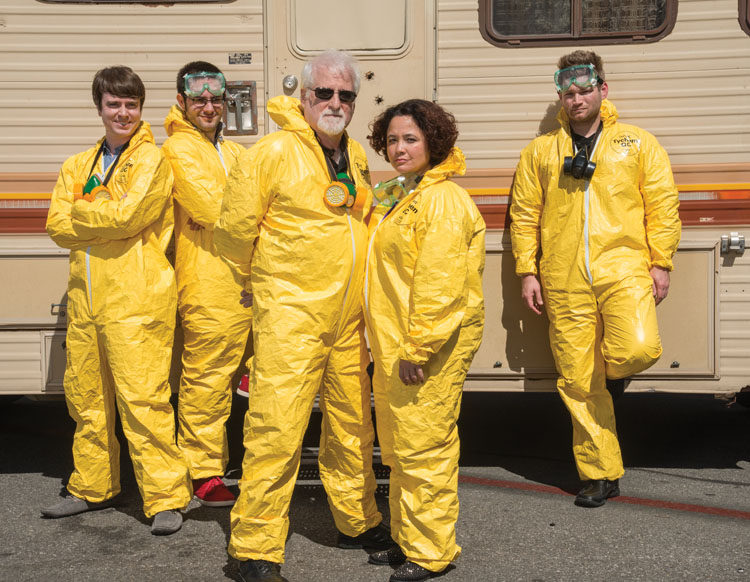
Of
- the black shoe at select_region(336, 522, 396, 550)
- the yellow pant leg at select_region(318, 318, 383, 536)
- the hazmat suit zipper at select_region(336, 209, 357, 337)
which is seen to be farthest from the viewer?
the black shoe at select_region(336, 522, 396, 550)

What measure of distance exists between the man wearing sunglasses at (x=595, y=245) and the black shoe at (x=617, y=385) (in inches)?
5.0

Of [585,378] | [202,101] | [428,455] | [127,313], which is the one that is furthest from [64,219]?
[585,378]

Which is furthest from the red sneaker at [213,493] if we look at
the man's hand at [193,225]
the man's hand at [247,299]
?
the man's hand at [193,225]

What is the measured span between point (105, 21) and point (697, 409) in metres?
5.11

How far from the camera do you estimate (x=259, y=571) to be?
3.35 meters

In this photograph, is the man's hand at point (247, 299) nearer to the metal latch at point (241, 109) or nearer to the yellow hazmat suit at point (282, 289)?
the yellow hazmat suit at point (282, 289)

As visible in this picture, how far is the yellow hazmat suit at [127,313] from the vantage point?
155 inches

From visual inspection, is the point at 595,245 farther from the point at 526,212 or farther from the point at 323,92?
the point at 323,92

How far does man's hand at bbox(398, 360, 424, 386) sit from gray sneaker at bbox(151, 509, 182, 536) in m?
1.47

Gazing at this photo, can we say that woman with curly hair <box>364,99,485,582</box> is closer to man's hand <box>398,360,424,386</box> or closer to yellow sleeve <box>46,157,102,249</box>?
man's hand <box>398,360,424,386</box>

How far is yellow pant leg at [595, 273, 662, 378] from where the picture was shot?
4.13 m

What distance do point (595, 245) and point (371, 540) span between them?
1.84 m

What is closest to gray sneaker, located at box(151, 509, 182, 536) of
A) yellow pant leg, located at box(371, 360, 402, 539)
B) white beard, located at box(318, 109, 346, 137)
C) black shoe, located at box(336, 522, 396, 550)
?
black shoe, located at box(336, 522, 396, 550)

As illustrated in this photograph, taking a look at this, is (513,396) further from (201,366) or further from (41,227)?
(41,227)
